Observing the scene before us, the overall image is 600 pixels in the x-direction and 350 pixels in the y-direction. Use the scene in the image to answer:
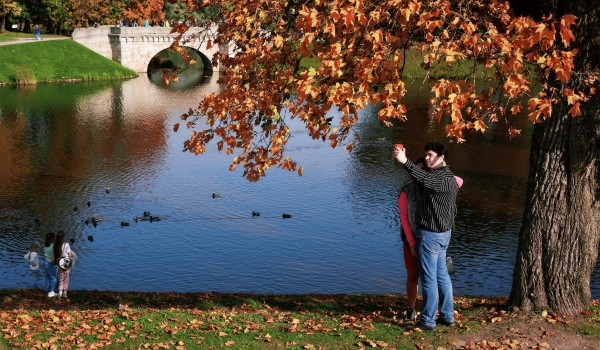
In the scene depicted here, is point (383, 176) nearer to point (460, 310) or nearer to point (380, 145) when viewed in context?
point (380, 145)

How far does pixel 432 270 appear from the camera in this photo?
437 inches

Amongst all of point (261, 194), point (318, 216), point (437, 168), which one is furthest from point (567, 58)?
point (261, 194)

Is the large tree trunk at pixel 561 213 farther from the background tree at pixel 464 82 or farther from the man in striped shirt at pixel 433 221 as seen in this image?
the man in striped shirt at pixel 433 221

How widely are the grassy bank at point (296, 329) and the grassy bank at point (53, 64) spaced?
5899 cm

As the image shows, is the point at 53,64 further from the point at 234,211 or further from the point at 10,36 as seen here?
the point at 234,211

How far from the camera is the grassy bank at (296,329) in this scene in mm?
10891

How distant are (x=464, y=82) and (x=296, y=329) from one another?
4.13 m

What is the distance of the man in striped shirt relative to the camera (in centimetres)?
1080

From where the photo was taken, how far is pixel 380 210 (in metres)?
29.0

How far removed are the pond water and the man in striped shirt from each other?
9799 mm

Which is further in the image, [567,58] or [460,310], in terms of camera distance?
[460,310]

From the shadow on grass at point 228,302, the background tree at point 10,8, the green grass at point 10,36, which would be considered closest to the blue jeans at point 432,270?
the shadow on grass at point 228,302

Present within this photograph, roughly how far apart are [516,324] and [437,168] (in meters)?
2.65

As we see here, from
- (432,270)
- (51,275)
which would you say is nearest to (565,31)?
(432,270)
